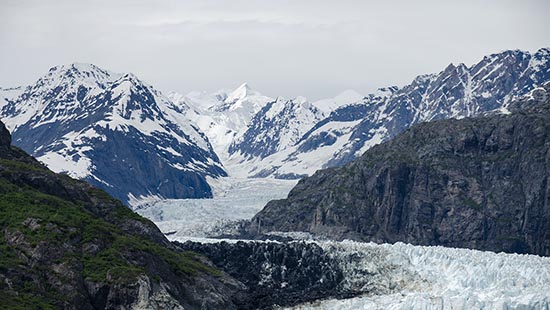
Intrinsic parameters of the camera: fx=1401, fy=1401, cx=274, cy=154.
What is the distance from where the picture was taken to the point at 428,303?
193750 millimetres

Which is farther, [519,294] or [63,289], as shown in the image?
[519,294]

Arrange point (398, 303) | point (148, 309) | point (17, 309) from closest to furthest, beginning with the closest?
A: point (17, 309)
point (148, 309)
point (398, 303)

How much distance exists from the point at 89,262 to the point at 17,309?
26321 millimetres

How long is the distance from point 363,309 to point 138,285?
33.4 meters

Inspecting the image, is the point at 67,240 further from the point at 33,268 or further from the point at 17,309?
the point at 17,309

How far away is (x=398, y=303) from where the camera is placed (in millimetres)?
197000

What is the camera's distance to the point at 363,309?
199500 mm

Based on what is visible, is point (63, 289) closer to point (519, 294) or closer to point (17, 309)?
point (17, 309)

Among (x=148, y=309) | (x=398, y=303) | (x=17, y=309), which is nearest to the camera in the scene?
(x=17, y=309)

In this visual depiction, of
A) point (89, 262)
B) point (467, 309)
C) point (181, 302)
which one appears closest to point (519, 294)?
point (467, 309)

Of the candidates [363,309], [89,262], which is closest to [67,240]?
[89,262]

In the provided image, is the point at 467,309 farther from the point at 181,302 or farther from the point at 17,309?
the point at 17,309

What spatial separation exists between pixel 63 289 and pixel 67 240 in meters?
14.9

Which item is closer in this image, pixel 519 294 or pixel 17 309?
pixel 17 309
